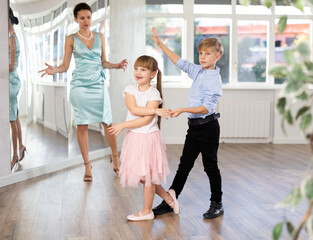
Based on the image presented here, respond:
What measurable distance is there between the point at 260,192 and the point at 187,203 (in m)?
0.72

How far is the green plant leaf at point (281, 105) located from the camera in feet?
3.37

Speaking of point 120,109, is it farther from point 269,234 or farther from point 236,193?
point 269,234

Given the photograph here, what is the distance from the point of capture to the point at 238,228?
9.53 feet

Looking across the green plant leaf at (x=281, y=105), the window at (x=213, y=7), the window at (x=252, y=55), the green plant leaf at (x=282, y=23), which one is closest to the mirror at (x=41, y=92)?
the window at (x=213, y=7)

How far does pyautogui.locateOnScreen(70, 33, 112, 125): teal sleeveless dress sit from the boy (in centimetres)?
140

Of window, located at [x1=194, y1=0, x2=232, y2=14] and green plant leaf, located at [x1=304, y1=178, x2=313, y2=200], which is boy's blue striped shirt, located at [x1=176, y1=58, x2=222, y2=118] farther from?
window, located at [x1=194, y1=0, x2=232, y2=14]

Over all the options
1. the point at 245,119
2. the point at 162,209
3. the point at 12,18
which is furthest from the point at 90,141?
the point at 245,119

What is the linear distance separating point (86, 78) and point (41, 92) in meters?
0.44

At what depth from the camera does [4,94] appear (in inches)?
157

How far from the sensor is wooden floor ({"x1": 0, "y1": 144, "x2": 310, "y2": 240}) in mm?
2822

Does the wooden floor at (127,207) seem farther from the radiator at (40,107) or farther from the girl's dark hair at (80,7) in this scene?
the girl's dark hair at (80,7)

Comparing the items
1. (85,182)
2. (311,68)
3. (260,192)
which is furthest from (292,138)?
(311,68)

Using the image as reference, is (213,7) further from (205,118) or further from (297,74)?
(297,74)

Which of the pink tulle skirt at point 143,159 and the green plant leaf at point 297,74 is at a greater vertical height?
the green plant leaf at point 297,74
